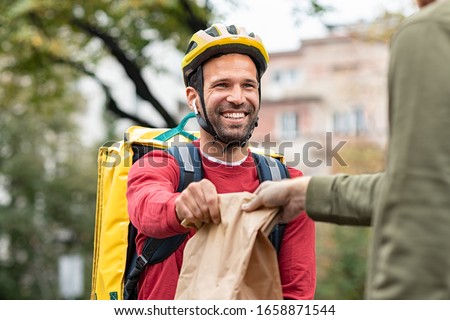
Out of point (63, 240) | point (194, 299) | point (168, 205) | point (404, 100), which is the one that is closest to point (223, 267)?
point (194, 299)

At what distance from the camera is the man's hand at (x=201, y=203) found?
10.4 ft

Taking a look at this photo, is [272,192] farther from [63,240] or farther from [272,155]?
[63,240]

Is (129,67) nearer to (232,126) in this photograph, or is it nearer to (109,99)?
(109,99)

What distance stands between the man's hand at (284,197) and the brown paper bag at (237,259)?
0.04 metres

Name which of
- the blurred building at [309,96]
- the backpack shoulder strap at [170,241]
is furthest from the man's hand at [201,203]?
the blurred building at [309,96]

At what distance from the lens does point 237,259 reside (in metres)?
3.03

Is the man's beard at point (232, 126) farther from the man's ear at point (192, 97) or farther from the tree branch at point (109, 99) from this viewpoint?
the tree branch at point (109, 99)

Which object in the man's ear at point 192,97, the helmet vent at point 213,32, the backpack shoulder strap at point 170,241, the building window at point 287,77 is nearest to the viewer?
the backpack shoulder strap at point 170,241

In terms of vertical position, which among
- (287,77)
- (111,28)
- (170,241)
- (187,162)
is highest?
(287,77)

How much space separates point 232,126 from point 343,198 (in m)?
1.72

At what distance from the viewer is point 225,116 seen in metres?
4.34

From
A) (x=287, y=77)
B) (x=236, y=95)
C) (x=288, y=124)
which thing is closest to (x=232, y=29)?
(x=236, y=95)

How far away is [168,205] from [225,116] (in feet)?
3.26

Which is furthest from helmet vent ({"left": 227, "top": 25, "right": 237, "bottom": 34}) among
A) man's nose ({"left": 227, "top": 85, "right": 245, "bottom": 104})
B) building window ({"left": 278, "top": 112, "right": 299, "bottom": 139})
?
building window ({"left": 278, "top": 112, "right": 299, "bottom": 139})
